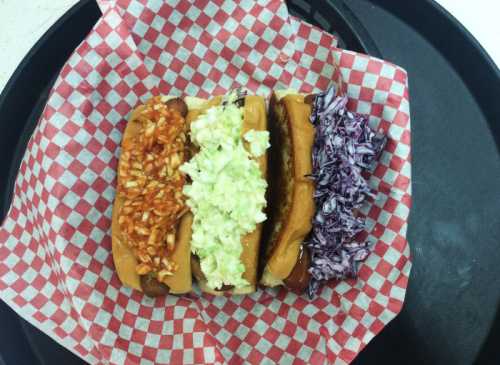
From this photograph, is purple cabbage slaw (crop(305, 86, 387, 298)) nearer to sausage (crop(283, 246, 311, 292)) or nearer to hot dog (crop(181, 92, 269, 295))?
sausage (crop(283, 246, 311, 292))

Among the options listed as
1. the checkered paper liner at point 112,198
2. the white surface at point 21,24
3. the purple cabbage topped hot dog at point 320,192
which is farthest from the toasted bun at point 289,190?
the white surface at point 21,24

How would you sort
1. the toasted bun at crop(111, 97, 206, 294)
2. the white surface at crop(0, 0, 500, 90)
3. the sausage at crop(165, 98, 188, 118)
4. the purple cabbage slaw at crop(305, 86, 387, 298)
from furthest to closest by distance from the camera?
1. the white surface at crop(0, 0, 500, 90)
2. the sausage at crop(165, 98, 188, 118)
3. the toasted bun at crop(111, 97, 206, 294)
4. the purple cabbage slaw at crop(305, 86, 387, 298)

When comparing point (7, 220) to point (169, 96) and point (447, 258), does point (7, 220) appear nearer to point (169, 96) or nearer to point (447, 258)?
point (169, 96)

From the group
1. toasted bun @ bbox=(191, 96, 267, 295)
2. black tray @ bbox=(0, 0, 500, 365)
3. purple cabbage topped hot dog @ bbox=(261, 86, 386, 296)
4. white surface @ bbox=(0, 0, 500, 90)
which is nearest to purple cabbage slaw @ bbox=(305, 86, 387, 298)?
purple cabbage topped hot dog @ bbox=(261, 86, 386, 296)

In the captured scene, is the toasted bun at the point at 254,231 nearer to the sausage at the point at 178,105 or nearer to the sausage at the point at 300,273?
the sausage at the point at 300,273

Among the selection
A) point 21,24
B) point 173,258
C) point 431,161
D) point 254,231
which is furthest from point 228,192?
point 21,24

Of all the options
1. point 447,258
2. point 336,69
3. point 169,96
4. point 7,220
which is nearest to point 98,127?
point 169,96
